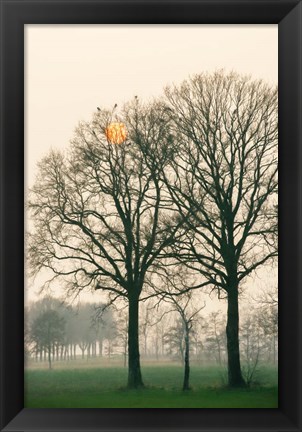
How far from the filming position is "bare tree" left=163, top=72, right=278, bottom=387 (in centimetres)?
244

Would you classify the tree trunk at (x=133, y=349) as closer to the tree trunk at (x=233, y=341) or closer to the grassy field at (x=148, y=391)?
the grassy field at (x=148, y=391)

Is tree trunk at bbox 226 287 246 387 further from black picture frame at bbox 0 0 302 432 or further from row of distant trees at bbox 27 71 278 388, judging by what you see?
black picture frame at bbox 0 0 302 432

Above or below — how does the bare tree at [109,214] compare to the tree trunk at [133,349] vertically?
above

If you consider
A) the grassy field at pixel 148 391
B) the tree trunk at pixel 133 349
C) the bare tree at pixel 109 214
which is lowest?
the grassy field at pixel 148 391

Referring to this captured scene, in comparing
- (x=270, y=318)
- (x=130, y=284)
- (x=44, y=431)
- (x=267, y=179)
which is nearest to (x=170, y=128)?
(x=267, y=179)

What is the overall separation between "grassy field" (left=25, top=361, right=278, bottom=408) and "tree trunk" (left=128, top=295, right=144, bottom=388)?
0.02m

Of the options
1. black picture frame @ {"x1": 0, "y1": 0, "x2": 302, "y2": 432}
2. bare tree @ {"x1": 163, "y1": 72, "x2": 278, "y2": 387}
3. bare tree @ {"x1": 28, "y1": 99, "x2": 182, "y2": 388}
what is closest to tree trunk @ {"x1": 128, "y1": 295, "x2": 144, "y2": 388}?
bare tree @ {"x1": 28, "y1": 99, "x2": 182, "y2": 388}

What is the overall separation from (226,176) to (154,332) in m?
0.64

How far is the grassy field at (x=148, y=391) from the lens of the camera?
2373mm
